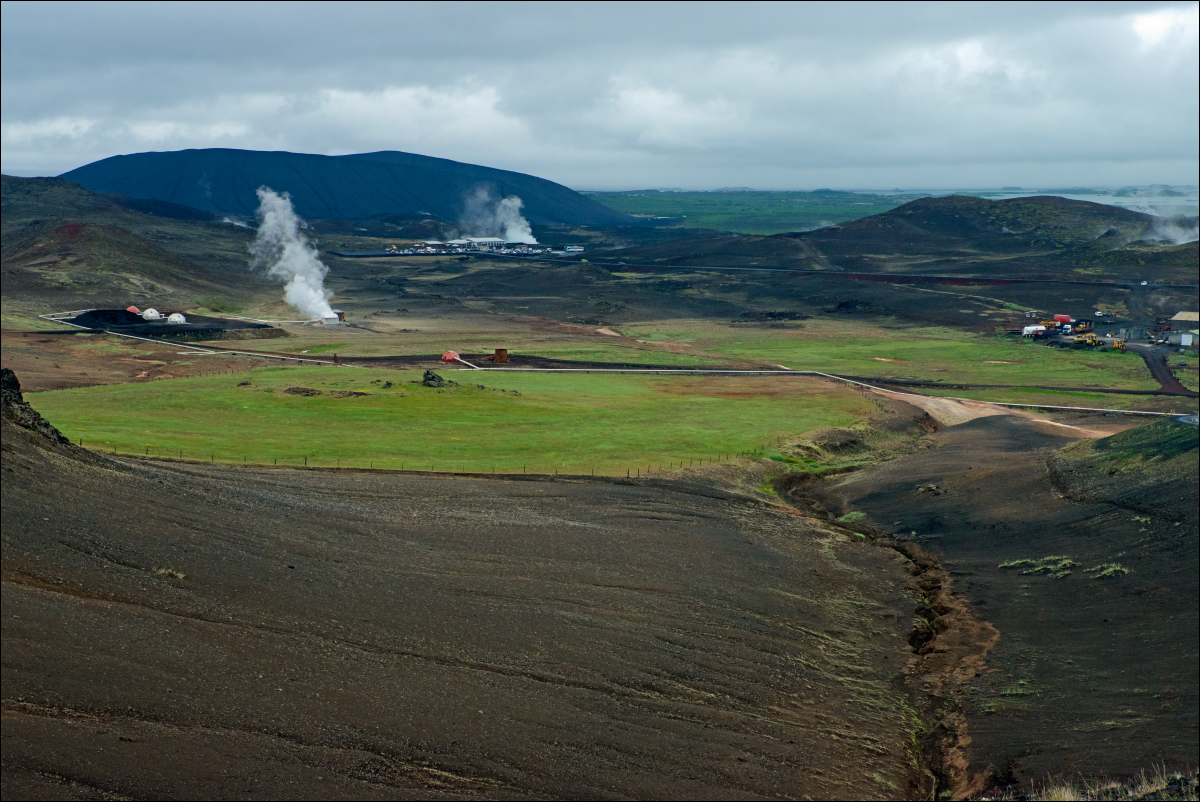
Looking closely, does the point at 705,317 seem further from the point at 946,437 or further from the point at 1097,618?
the point at 1097,618

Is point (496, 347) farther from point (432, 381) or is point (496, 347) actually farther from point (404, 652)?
point (404, 652)

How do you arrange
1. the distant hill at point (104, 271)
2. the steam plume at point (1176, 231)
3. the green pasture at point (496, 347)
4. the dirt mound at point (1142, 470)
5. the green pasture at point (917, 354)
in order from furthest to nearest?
the steam plume at point (1176, 231) < the distant hill at point (104, 271) < the green pasture at point (496, 347) < the green pasture at point (917, 354) < the dirt mound at point (1142, 470)

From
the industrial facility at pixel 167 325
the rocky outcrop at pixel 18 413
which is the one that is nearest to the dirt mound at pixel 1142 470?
the rocky outcrop at pixel 18 413

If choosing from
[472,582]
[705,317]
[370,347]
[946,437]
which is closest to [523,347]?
[370,347]

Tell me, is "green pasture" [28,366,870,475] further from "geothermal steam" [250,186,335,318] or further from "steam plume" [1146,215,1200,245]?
"steam plume" [1146,215,1200,245]

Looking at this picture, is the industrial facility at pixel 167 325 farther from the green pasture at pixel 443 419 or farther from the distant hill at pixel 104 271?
the green pasture at pixel 443 419

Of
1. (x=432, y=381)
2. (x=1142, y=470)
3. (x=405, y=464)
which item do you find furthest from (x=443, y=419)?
(x=1142, y=470)
